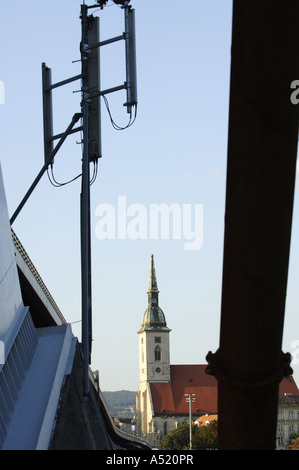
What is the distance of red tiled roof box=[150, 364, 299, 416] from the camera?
398 feet

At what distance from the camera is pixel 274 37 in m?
4.52

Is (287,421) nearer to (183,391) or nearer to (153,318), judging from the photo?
(183,391)

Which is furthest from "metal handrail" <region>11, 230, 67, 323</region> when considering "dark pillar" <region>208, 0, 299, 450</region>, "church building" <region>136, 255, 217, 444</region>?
"church building" <region>136, 255, 217, 444</region>

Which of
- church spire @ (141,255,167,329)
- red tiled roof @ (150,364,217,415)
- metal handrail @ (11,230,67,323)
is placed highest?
church spire @ (141,255,167,329)

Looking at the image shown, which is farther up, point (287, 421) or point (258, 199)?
point (258, 199)

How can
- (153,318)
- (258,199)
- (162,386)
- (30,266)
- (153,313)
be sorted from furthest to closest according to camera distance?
(153,313), (153,318), (162,386), (30,266), (258,199)

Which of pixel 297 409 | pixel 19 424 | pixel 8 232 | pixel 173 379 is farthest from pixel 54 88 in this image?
pixel 173 379

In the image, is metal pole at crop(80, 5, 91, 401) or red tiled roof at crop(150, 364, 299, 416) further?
red tiled roof at crop(150, 364, 299, 416)

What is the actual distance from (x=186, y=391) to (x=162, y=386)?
13.2 feet

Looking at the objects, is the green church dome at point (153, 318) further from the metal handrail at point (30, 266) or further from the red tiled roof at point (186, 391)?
the metal handrail at point (30, 266)

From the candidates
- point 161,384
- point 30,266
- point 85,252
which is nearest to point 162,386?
point 161,384

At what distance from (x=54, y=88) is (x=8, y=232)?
354 cm

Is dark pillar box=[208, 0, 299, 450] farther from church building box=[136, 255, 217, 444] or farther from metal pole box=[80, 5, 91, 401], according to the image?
church building box=[136, 255, 217, 444]

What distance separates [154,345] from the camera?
125 metres
